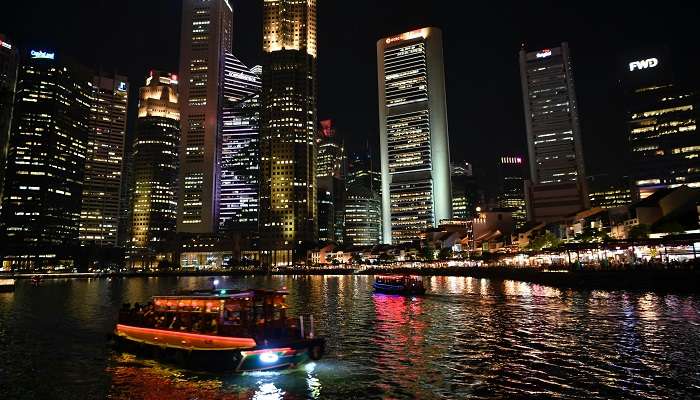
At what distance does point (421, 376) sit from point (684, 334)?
2072 centimetres

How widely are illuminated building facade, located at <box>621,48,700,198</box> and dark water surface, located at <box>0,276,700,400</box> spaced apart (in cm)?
14377

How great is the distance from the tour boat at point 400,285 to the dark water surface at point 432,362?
93.4 ft

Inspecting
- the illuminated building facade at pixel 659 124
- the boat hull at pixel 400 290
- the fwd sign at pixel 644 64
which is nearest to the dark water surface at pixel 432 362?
the boat hull at pixel 400 290

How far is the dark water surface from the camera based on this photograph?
65.8 feet

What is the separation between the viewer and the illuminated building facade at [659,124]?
16025cm

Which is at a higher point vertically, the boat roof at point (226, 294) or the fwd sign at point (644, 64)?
the fwd sign at point (644, 64)

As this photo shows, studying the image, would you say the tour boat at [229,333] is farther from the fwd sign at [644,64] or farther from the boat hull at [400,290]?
the fwd sign at [644,64]

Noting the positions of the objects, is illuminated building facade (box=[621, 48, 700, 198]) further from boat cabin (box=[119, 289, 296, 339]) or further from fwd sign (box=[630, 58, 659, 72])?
boat cabin (box=[119, 289, 296, 339])

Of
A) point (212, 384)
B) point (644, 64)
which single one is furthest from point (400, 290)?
point (644, 64)

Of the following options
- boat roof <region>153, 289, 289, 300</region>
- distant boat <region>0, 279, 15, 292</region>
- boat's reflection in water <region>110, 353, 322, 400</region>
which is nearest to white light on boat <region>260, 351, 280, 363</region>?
boat's reflection in water <region>110, 353, 322, 400</region>

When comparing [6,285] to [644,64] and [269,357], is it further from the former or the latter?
[644,64]

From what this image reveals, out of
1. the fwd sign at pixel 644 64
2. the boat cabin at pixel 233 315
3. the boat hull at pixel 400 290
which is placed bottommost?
the boat hull at pixel 400 290

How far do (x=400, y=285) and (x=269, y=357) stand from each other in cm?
5445

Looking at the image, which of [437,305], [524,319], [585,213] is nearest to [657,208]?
[585,213]
